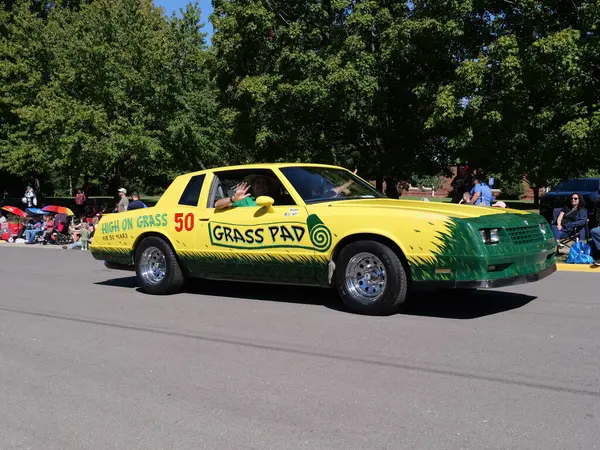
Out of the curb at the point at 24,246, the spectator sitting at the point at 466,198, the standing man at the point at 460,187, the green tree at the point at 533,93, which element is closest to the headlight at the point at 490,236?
the spectator sitting at the point at 466,198

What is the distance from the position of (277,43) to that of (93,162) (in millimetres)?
10440

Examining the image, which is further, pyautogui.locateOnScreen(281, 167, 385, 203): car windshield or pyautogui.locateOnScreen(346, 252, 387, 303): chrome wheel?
pyautogui.locateOnScreen(281, 167, 385, 203): car windshield

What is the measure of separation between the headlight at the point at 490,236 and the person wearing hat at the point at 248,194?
2.75 metres

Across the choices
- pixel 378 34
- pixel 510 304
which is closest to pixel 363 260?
pixel 510 304

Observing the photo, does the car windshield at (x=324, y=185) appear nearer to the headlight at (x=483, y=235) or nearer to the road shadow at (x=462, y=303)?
the road shadow at (x=462, y=303)

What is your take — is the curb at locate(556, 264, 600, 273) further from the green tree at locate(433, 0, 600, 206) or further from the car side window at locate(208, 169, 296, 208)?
the car side window at locate(208, 169, 296, 208)

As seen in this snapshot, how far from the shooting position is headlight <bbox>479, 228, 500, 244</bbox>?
20.9 ft

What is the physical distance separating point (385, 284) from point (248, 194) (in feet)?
7.40

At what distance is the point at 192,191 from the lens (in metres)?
8.54

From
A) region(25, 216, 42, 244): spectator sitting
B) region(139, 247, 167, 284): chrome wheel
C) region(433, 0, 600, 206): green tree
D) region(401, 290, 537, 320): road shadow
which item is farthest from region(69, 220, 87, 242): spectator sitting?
region(401, 290, 537, 320): road shadow

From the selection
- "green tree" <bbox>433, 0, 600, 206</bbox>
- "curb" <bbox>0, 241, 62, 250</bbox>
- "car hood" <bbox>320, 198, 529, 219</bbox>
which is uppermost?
"green tree" <bbox>433, 0, 600, 206</bbox>

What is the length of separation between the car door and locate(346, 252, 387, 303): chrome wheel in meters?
0.49

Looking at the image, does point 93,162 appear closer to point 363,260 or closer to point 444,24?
→ point 444,24

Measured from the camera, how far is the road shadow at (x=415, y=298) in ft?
23.4
